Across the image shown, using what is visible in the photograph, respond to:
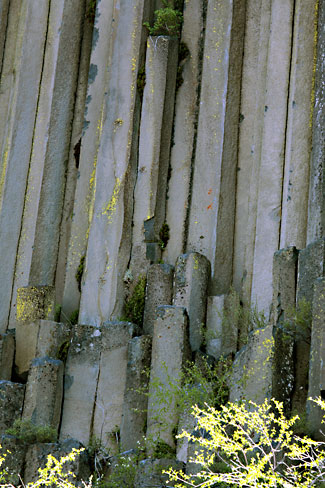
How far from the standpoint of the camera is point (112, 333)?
1411 centimetres

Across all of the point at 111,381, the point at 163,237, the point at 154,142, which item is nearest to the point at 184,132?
the point at 154,142

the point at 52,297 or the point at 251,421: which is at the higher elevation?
the point at 52,297

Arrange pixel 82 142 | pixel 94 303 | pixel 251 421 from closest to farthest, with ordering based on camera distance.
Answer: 1. pixel 251 421
2. pixel 94 303
3. pixel 82 142

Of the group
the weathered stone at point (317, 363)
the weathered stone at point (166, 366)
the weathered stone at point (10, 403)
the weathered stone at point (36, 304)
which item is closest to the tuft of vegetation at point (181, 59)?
the weathered stone at point (36, 304)

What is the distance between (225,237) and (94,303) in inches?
67.7

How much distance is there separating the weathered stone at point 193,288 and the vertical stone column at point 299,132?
0.95 metres

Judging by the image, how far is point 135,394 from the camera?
535 inches

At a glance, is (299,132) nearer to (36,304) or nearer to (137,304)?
(137,304)

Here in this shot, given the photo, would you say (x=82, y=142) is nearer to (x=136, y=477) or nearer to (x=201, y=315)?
(x=201, y=315)

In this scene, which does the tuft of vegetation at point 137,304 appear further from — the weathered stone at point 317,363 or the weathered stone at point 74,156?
the weathered stone at point 317,363

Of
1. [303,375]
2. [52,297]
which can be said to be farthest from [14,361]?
[303,375]

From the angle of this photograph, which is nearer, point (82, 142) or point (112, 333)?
point (112, 333)

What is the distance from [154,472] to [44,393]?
7.23 feet

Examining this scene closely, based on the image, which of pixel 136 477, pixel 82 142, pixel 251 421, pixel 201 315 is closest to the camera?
pixel 251 421
